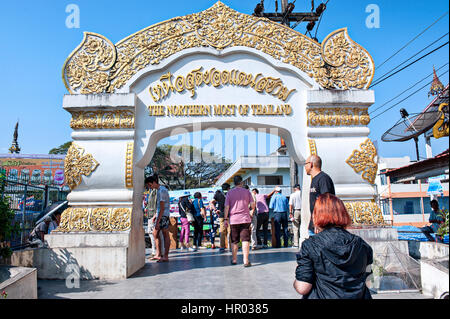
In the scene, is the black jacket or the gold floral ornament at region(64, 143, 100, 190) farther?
the gold floral ornament at region(64, 143, 100, 190)

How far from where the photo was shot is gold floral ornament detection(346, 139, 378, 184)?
620 cm

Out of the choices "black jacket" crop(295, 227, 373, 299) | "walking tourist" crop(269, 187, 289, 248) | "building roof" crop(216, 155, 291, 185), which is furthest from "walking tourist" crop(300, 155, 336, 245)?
"building roof" crop(216, 155, 291, 185)

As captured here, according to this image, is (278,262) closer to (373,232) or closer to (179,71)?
(373,232)

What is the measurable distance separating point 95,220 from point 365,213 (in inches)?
185

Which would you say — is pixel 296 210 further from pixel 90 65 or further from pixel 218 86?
pixel 90 65

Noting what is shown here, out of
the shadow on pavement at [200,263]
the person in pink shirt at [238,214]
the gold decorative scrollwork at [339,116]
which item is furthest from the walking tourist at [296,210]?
the gold decorative scrollwork at [339,116]

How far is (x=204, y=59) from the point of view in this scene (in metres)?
6.35

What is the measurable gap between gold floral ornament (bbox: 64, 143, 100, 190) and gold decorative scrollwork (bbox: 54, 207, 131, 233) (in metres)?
0.52

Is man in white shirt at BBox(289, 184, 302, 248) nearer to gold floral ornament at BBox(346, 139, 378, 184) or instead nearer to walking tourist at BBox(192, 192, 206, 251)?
walking tourist at BBox(192, 192, 206, 251)

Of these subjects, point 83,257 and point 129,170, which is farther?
point 129,170

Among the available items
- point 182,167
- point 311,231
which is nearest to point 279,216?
point 311,231

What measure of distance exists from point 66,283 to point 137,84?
352 centimetres

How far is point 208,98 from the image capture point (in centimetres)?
623

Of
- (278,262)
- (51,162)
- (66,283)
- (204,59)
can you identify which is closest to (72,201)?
(66,283)
